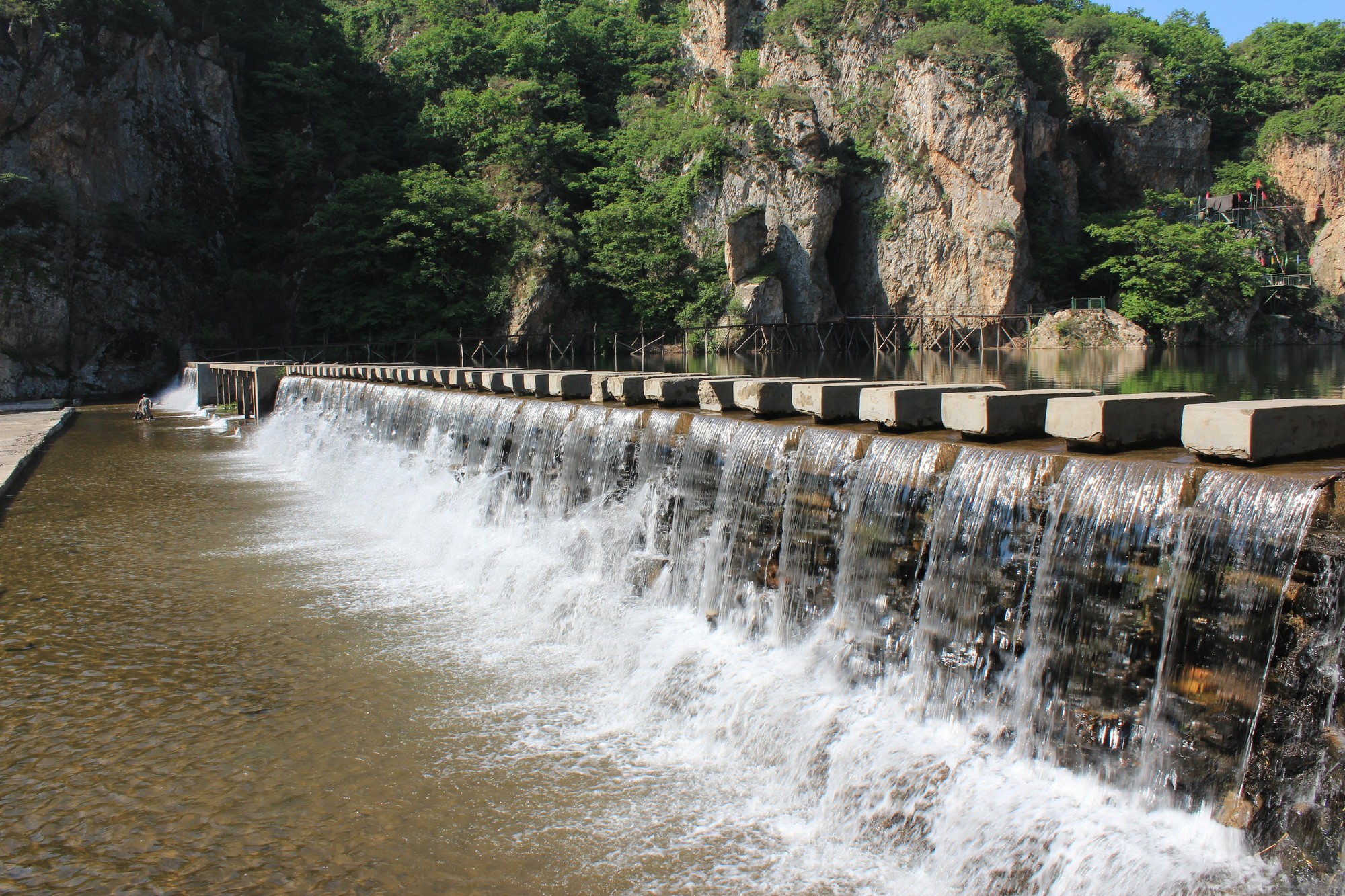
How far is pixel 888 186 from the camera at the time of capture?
54969 millimetres

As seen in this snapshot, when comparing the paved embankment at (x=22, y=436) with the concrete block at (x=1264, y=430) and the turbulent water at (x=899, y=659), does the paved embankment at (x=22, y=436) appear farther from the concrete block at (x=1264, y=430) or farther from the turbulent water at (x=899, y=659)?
the concrete block at (x=1264, y=430)

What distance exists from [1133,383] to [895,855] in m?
21.5

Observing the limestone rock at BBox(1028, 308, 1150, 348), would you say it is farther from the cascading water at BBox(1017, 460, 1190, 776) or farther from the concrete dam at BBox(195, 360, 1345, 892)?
the cascading water at BBox(1017, 460, 1190, 776)

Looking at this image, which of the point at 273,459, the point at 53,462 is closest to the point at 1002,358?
the point at 273,459

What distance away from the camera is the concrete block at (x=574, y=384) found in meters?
12.9

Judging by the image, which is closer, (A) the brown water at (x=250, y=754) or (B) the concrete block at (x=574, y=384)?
(A) the brown water at (x=250, y=754)

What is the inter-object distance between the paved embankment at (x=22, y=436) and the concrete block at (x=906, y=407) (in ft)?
44.3

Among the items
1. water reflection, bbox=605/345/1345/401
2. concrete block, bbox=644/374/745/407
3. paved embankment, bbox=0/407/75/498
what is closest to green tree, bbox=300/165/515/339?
water reflection, bbox=605/345/1345/401

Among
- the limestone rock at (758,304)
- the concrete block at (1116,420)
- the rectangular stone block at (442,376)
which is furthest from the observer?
the limestone rock at (758,304)

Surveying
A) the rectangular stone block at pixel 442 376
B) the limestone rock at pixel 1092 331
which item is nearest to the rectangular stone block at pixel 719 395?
the rectangular stone block at pixel 442 376

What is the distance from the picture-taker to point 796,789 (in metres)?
5.36

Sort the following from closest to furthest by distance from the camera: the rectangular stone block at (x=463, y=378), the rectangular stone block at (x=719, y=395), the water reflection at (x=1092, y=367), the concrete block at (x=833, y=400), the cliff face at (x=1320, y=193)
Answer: the concrete block at (x=833, y=400) < the rectangular stone block at (x=719, y=395) < the rectangular stone block at (x=463, y=378) < the water reflection at (x=1092, y=367) < the cliff face at (x=1320, y=193)

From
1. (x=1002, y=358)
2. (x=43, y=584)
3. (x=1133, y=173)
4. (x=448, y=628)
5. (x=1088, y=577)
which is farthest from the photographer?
(x=1133, y=173)

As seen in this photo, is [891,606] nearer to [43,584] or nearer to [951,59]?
[43,584]
